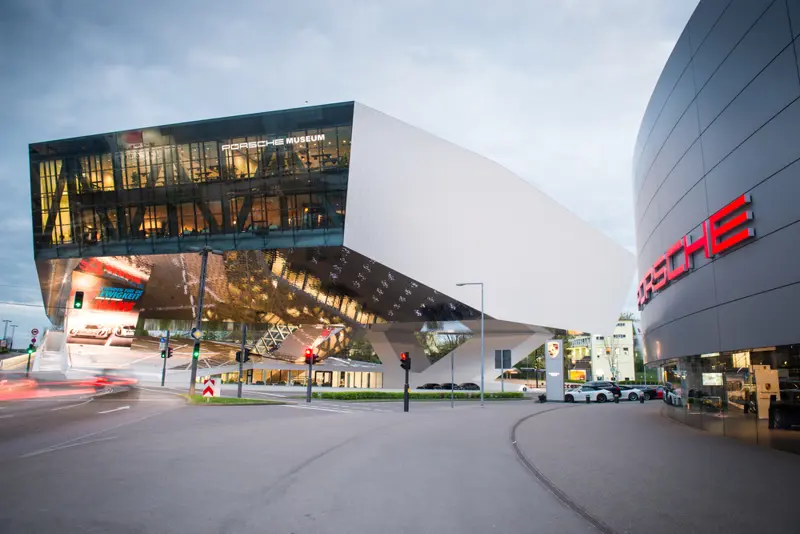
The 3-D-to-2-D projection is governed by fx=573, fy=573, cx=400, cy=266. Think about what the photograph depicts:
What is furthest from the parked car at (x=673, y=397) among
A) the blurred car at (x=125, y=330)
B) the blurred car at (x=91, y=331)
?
the blurred car at (x=91, y=331)

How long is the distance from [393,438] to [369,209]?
87.7 feet

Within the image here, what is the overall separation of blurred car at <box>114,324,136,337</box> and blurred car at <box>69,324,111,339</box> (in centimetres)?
79

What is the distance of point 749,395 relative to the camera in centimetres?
1691

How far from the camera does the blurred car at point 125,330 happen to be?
5625 centimetres

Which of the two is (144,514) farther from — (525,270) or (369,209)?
(525,270)

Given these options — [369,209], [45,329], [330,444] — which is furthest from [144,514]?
[45,329]

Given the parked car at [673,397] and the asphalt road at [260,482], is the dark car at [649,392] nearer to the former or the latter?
the parked car at [673,397]

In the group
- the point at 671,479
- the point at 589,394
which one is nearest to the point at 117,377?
the point at 589,394

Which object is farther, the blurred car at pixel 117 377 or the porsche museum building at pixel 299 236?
the blurred car at pixel 117 377

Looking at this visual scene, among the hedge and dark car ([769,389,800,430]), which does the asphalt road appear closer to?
dark car ([769,389,800,430])

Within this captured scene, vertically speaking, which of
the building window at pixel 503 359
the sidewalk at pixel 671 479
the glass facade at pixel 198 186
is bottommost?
the sidewalk at pixel 671 479

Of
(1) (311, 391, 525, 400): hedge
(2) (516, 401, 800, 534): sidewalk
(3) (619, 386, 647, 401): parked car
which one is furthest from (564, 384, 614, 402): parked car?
(2) (516, 401, 800, 534): sidewalk

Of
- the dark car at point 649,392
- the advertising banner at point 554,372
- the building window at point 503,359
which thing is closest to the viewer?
the building window at point 503,359

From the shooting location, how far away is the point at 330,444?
13.9 m
